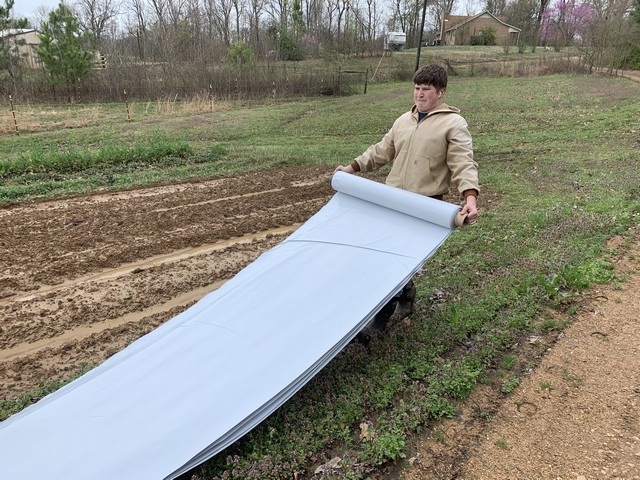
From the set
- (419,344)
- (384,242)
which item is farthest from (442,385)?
(384,242)

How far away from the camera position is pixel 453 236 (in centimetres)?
567

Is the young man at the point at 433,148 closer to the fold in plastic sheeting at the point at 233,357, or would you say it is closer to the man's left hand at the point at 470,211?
the man's left hand at the point at 470,211

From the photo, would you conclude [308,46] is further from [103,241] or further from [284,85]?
[103,241]

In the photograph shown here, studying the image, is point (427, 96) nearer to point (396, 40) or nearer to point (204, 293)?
point (204, 293)

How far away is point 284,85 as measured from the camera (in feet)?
77.2

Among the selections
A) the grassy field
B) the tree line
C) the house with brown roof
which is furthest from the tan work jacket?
the house with brown roof

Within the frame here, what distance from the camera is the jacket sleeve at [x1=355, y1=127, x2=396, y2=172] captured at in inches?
140

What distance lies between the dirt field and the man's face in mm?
1930

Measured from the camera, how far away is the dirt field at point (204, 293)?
2500 mm

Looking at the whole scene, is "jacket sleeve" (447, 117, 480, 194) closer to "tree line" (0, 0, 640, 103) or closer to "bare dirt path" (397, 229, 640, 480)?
"bare dirt path" (397, 229, 640, 480)

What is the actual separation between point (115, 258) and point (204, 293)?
1.43 meters

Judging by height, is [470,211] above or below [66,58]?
below

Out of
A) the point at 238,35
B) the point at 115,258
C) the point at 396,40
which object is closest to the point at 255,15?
the point at 238,35

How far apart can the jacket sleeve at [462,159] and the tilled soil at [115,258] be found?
2820mm
